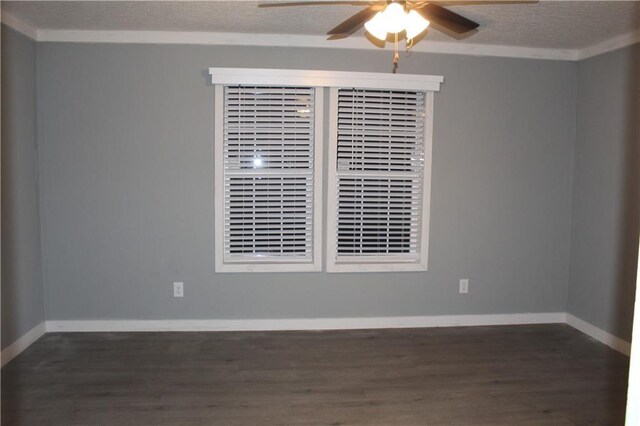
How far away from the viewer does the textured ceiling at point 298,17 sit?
3.04 m

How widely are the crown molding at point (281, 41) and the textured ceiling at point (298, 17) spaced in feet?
0.22

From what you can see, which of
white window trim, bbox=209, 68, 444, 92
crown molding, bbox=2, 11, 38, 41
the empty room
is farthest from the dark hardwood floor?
crown molding, bbox=2, 11, 38, 41

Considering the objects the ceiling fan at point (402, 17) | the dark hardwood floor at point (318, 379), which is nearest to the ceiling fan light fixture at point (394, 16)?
the ceiling fan at point (402, 17)

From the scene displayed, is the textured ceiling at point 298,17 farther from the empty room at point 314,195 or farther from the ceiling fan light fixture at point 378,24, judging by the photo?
the ceiling fan light fixture at point 378,24

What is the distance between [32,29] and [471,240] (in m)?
4.00

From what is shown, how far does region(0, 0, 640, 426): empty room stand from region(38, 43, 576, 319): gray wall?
0.7 inches

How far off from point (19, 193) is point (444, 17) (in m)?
3.22

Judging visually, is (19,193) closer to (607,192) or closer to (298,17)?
(298,17)

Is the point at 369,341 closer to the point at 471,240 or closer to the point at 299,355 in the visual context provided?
the point at 299,355

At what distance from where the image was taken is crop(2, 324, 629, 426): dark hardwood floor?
8.54 ft

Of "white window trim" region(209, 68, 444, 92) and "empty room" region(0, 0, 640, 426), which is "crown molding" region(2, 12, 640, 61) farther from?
"white window trim" region(209, 68, 444, 92)

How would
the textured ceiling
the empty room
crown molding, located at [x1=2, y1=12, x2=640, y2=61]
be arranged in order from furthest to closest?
crown molding, located at [x1=2, y1=12, x2=640, y2=61], the empty room, the textured ceiling

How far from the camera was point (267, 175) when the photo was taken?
384 cm

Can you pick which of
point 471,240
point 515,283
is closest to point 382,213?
point 471,240
